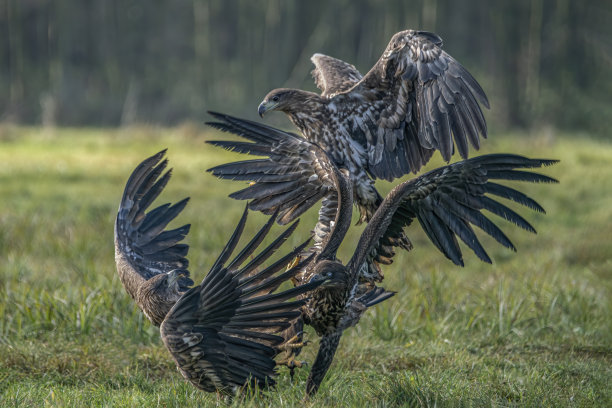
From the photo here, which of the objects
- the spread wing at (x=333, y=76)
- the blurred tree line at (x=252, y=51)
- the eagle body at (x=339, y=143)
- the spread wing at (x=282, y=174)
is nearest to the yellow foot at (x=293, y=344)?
the spread wing at (x=282, y=174)

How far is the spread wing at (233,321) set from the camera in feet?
10.2

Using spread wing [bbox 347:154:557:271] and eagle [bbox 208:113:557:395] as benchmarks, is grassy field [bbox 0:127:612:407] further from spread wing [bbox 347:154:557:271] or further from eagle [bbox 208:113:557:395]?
spread wing [bbox 347:154:557:271]

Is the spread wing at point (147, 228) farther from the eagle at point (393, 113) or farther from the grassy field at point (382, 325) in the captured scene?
the eagle at point (393, 113)

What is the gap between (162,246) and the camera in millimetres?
4188

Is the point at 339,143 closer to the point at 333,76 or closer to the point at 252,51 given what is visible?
the point at 333,76

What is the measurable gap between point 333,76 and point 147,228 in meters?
1.42

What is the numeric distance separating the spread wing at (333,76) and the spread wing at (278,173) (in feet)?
1.78

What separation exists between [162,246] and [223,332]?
3.55 ft

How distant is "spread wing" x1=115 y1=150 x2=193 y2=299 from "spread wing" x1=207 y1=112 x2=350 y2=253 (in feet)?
1.50

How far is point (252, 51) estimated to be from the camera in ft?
83.8

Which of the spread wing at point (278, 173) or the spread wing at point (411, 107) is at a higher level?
the spread wing at point (411, 107)

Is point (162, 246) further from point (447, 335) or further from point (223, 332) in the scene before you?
point (447, 335)

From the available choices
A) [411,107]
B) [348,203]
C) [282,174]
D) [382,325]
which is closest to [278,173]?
[282,174]

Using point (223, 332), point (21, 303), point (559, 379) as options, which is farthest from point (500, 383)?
point (21, 303)
